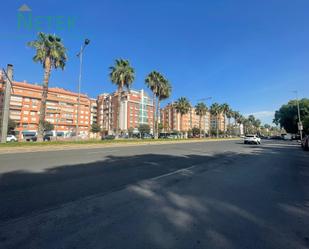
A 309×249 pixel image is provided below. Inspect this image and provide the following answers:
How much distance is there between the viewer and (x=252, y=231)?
3.14 m

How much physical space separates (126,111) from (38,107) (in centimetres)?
4290

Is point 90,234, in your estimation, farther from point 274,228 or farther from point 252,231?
point 274,228

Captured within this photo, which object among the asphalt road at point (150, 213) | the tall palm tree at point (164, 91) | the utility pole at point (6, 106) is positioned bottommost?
the asphalt road at point (150, 213)

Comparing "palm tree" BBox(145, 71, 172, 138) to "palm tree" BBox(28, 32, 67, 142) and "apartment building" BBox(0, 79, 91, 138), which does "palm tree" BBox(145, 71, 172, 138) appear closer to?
"palm tree" BBox(28, 32, 67, 142)

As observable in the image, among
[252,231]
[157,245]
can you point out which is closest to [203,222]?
[252,231]

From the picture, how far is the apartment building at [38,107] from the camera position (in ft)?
249

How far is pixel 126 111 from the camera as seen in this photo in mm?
109250

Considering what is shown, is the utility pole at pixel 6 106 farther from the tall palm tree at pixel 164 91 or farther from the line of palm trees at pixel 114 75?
the tall palm tree at pixel 164 91

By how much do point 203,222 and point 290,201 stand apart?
8.88 ft

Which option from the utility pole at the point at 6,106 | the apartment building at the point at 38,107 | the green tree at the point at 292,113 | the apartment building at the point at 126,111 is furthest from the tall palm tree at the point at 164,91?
the apartment building at the point at 126,111

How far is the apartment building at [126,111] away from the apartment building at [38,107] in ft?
58.0

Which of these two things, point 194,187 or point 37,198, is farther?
point 194,187

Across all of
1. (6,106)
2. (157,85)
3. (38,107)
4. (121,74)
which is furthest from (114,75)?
(38,107)

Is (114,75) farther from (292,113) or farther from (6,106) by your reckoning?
(292,113)
